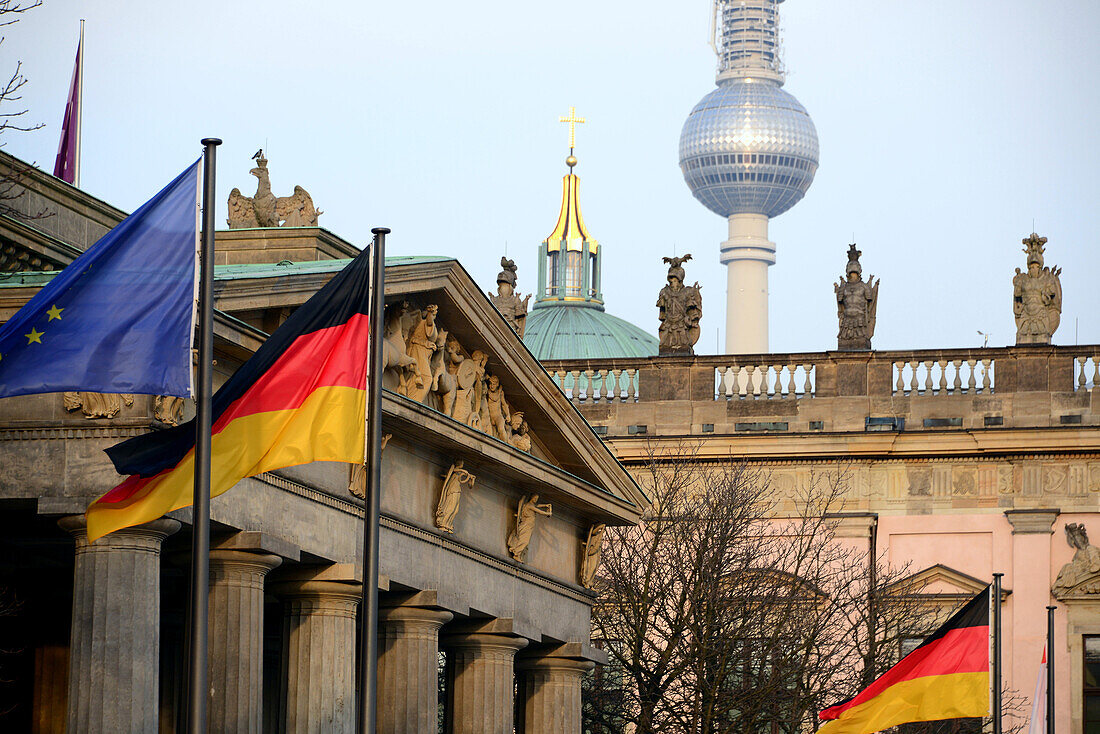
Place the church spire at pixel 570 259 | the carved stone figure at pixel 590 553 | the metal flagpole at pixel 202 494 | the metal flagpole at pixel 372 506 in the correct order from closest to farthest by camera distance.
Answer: the metal flagpole at pixel 202 494 < the metal flagpole at pixel 372 506 < the carved stone figure at pixel 590 553 < the church spire at pixel 570 259

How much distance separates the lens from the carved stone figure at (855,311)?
230 feet

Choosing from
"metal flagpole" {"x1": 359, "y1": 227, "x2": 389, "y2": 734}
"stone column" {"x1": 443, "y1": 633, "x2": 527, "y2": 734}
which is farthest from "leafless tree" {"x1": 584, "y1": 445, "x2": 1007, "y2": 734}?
"metal flagpole" {"x1": 359, "y1": 227, "x2": 389, "y2": 734}

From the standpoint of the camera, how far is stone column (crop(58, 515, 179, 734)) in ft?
101

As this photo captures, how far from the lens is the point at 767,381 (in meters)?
70.5

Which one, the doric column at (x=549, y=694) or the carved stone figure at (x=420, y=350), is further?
the doric column at (x=549, y=694)

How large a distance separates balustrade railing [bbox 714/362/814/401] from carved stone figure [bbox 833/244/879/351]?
57.2 inches

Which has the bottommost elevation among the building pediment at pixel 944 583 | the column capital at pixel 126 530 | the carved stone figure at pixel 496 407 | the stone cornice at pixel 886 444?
the column capital at pixel 126 530

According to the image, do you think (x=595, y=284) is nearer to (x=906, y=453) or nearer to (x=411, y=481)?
(x=906, y=453)

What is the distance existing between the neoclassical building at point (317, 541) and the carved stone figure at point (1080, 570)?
62.6 ft

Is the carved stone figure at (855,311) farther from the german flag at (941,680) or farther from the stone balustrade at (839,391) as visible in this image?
the german flag at (941,680)

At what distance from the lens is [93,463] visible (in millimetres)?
31734

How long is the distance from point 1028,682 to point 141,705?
3874 cm

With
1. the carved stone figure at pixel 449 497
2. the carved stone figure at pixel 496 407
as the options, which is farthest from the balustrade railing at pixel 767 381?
the carved stone figure at pixel 449 497

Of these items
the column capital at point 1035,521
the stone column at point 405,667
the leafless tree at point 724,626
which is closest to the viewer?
the stone column at point 405,667
